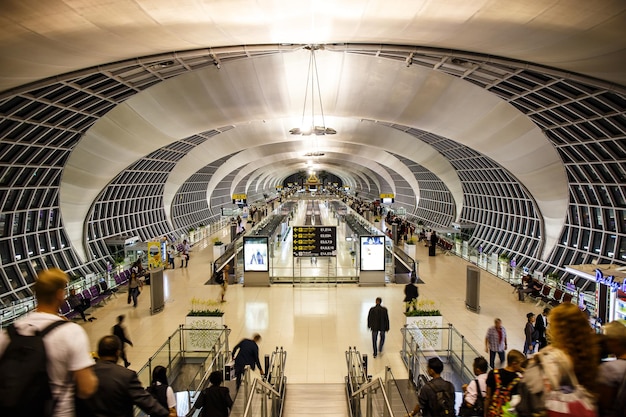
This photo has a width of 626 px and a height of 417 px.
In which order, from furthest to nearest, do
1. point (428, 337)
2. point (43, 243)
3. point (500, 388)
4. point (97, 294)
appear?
point (43, 243), point (97, 294), point (428, 337), point (500, 388)

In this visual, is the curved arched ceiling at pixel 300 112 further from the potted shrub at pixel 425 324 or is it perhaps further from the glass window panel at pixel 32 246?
the potted shrub at pixel 425 324

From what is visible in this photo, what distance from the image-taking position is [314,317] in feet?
44.8

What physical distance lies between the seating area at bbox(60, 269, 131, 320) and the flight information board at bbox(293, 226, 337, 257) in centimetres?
730

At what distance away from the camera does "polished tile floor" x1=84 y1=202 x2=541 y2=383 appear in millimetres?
10602

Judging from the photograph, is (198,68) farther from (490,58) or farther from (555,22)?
(555,22)

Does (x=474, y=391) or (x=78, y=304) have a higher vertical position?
(x=474, y=391)

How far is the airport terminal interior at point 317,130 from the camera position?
30.9ft

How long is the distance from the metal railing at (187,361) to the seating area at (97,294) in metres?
6.37

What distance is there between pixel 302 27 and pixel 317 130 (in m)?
9.42

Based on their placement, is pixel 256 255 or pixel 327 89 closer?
pixel 256 255

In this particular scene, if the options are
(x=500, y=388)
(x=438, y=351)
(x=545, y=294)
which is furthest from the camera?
(x=545, y=294)

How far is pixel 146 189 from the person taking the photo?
107ft

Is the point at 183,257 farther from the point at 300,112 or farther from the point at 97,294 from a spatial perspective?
the point at 300,112

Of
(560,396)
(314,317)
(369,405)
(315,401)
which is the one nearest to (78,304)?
(314,317)
